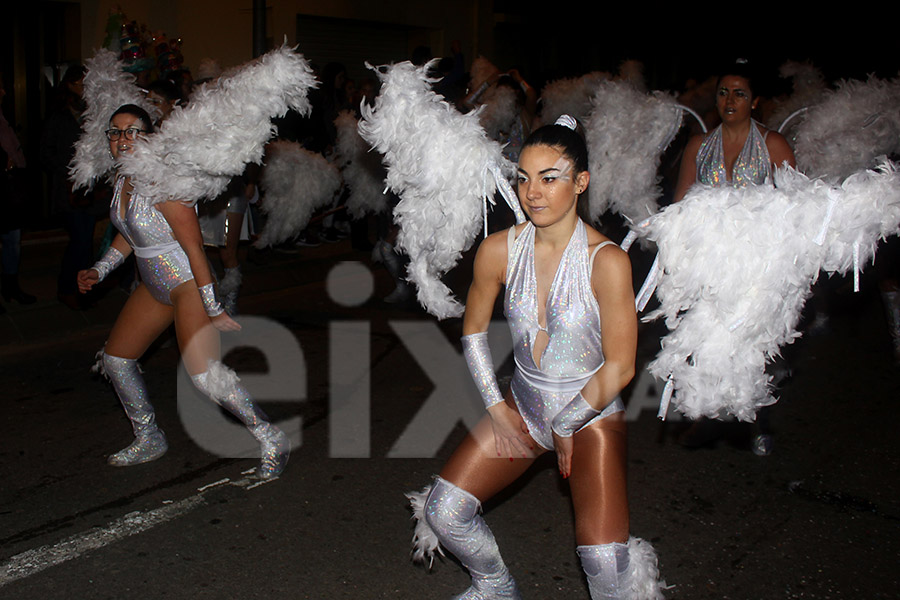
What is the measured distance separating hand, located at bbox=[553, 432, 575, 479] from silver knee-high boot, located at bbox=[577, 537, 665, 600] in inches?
9.5

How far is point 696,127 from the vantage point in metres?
9.77

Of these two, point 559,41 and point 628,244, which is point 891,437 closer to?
point 628,244

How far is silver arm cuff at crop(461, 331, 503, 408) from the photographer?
9.33ft

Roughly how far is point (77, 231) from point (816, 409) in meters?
5.67

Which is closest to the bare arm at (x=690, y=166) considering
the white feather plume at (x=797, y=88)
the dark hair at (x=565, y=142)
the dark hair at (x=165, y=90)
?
the dark hair at (x=565, y=142)

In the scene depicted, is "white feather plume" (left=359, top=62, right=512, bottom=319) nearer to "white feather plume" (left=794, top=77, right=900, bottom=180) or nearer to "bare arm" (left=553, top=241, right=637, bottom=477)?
"bare arm" (left=553, top=241, right=637, bottom=477)

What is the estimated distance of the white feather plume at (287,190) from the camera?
28.1ft

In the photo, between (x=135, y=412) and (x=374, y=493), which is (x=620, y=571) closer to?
(x=374, y=493)

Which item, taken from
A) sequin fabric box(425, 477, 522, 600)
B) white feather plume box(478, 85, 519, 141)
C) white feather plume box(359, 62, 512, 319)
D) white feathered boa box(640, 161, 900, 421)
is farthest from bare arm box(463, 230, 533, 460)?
white feather plume box(478, 85, 519, 141)

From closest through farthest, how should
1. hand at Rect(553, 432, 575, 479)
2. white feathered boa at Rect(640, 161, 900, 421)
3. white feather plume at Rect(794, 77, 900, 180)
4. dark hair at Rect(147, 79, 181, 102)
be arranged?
1. white feathered boa at Rect(640, 161, 900, 421)
2. hand at Rect(553, 432, 575, 479)
3. white feather plume at Rect(794, 77, 900, 180)
4. dark hair at Rect(147, 79, 181, 102)

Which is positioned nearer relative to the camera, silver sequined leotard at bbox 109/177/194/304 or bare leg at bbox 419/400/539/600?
bare leg at bbox 419/400/539/600

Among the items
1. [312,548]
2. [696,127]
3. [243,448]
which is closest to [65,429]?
[243,448]

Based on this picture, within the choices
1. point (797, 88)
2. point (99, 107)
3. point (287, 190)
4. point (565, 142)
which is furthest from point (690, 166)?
point (287, 190)

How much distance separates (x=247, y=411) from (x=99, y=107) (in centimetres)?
200
